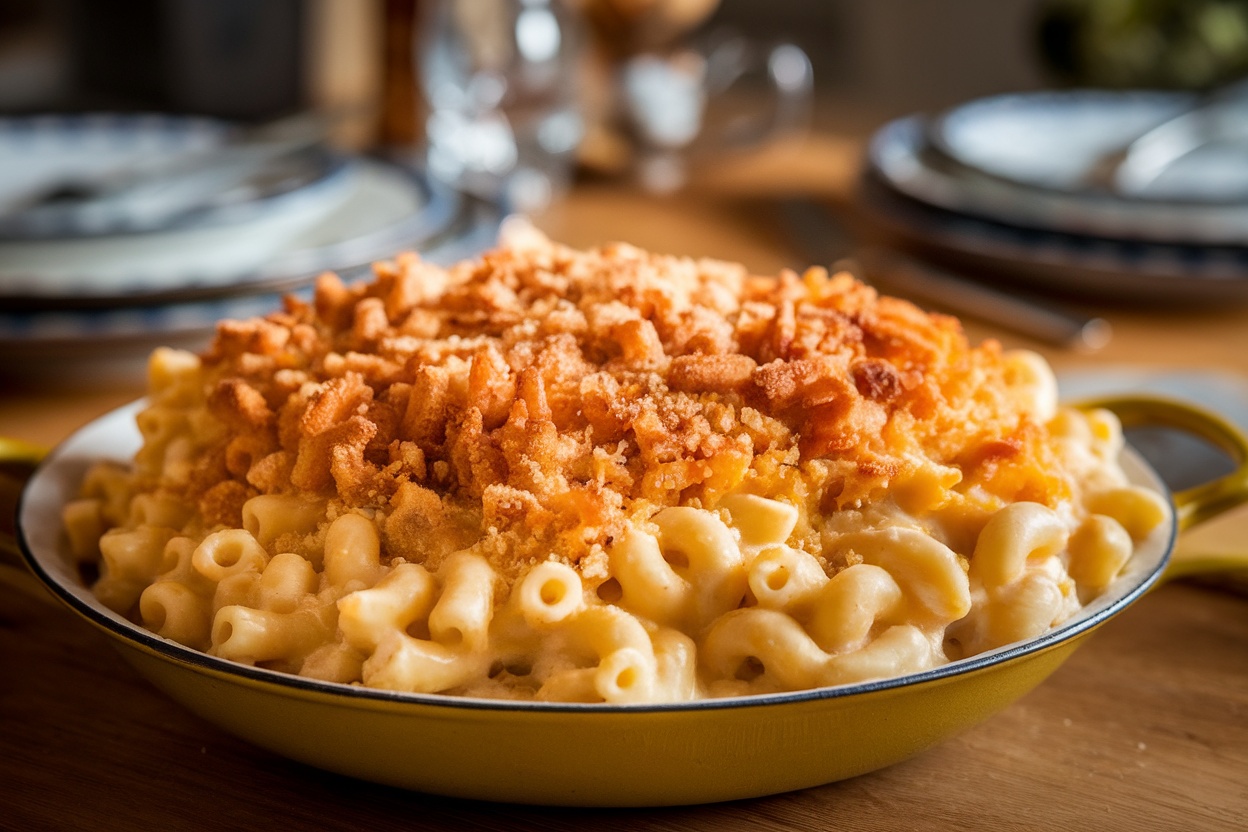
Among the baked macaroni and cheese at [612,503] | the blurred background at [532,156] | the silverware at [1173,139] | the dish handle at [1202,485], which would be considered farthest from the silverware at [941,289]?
the baked macaroni and cheese at [612,503]

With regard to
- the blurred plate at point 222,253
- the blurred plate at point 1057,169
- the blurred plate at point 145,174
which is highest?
the blurred plate at point 1057,169

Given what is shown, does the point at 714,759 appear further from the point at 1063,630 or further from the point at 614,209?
the point at 614,209

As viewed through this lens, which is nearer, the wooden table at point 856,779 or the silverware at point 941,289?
the wooden table at point 856,779

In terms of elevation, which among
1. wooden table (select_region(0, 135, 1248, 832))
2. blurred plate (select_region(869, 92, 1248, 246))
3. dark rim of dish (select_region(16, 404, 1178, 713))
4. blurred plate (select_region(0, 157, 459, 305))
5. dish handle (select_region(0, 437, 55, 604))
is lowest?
wooden table (select_region(0, 135, 1248, 832))

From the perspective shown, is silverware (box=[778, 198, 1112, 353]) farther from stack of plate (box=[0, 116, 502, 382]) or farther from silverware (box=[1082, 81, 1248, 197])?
stack of plate (box=[0, 116, 502, 382])

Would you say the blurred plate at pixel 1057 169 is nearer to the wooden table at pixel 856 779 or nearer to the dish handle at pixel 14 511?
the wooden table at pixel 856 779

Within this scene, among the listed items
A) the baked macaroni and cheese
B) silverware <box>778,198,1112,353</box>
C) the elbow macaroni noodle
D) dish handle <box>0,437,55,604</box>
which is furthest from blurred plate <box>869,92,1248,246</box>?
dish handle <box>0,437,55,604</box>

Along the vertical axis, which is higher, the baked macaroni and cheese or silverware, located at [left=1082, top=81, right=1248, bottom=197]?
silverware, located at [left=1082, top=81, right=1248, bottom=197]
